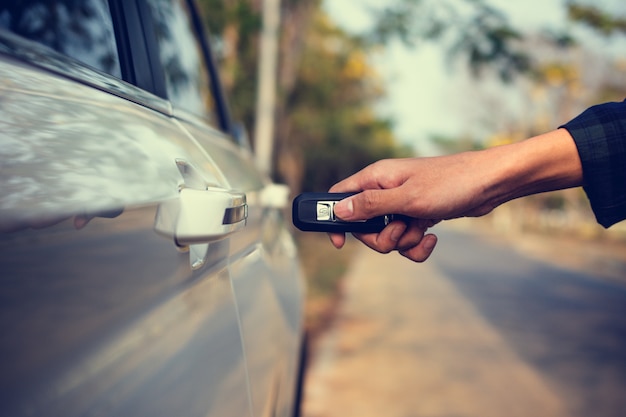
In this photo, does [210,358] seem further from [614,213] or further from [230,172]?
[614,213]

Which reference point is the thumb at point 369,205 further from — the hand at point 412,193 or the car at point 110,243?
the car at point 110,243

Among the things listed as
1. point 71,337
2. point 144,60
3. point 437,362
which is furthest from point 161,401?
point 437,362

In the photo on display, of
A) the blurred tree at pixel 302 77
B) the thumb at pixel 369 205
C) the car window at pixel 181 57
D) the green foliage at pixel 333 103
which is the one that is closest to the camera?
the thumb at pixel 369 205

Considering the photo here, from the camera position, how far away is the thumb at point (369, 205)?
1468 mm

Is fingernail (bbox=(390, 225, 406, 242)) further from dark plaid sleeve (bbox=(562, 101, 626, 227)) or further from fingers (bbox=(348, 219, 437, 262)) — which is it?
dark plaid sleeve (bbox=(562, 101, 626, 227))

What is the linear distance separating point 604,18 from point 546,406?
14666mm

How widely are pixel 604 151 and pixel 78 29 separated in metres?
1.30

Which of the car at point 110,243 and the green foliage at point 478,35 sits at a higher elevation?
the green foliage at point 478,35

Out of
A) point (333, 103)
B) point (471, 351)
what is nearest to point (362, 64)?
point (333, 103)

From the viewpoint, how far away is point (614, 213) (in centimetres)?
154

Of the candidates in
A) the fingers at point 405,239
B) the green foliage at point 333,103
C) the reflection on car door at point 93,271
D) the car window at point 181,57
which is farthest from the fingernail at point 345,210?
the green foliage at point 333,103

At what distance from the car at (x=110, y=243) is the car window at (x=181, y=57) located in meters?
0.48

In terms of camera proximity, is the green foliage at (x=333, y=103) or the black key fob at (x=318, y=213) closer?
the black key fob at (x=318, y=213)

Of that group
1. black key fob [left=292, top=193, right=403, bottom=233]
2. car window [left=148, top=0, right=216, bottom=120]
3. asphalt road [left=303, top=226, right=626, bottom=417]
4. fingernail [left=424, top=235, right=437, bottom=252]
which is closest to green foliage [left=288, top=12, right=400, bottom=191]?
asphalt road [left=303, top=226, right=626, bottom=417]
